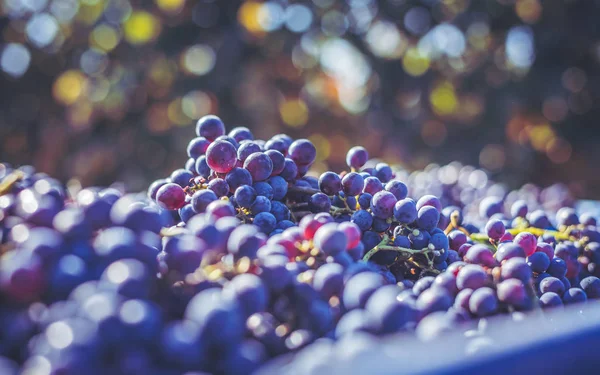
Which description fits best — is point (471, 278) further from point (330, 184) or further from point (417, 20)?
point (417, 20)

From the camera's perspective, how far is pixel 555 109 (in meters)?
2.49

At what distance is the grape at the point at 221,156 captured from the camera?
0.59 m

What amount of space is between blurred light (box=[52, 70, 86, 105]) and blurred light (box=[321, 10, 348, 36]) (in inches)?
60.9

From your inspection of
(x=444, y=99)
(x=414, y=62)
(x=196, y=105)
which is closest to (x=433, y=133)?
(x=444, y=99)

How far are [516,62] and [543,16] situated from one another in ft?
0.85

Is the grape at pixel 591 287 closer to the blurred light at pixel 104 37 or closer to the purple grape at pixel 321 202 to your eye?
the purple grape at pixel 321 202

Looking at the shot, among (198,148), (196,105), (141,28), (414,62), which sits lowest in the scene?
(198,148)

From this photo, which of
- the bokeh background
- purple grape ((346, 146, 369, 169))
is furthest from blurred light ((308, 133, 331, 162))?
purple grape ((346, 146, 369, 169))

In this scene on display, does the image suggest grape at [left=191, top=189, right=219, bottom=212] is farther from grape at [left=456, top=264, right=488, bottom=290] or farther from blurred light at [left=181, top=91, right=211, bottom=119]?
blurred light at [left=181, top=91, right=211, bottom=119]

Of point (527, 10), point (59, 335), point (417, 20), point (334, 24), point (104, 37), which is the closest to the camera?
point (59, 335)

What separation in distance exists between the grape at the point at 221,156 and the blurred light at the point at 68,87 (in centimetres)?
264

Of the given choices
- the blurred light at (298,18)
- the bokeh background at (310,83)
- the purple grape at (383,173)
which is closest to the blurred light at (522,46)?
the bokeh background at (310,83)

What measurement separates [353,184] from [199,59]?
2389 mm

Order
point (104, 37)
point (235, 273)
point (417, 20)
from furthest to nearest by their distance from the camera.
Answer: point (104, 37)
point (417, 20)
point (235, 273)
